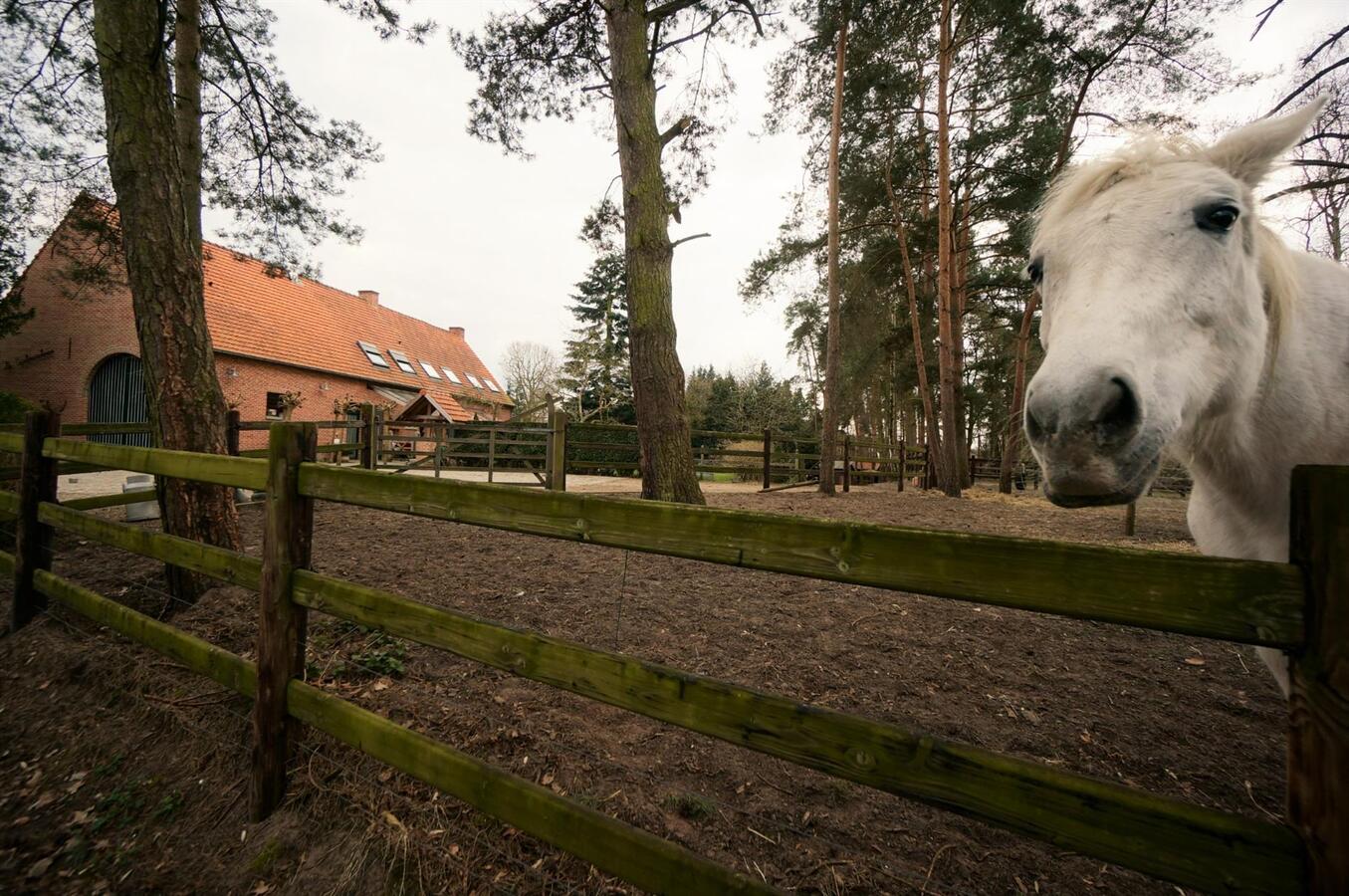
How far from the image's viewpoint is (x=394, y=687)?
2480 millimetres

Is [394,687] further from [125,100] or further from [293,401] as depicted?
[293,401]

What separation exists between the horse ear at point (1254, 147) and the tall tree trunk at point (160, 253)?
4956 mm

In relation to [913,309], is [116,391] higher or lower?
lower

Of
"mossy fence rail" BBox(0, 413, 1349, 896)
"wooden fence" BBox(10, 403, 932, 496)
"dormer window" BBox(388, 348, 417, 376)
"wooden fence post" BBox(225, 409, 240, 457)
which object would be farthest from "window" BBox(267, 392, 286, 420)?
"mossy fence rail" BBox(0, 413, 1349, 896)

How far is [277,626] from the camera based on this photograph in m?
1.89

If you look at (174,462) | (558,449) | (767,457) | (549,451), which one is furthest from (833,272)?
(174,462)

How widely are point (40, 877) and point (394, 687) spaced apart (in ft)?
3.73

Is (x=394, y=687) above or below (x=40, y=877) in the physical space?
above

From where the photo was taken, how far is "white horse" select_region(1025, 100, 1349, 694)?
1047 millimetres

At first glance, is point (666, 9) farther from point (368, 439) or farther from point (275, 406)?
point (275, 406)

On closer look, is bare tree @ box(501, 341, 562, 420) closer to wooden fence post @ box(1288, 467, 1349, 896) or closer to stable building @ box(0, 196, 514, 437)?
stable building @ box(0, 196, 514, 437)

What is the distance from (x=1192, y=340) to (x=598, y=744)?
2.40 metres

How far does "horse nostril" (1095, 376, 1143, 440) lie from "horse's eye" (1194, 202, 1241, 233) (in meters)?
0.72

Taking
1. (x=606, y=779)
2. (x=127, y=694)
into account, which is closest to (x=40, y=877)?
(x=127, y=694)
